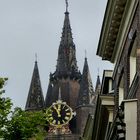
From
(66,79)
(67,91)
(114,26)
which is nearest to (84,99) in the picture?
(67,91)

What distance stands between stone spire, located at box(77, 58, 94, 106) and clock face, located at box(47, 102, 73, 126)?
300cm

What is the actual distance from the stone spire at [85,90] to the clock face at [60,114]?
9.86 ft

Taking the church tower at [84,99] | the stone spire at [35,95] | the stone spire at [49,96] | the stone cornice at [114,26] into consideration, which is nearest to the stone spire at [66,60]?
the stone spire at [49,96]

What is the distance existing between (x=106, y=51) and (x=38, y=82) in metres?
93.8

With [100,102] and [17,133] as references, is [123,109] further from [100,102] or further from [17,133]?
[17,133]

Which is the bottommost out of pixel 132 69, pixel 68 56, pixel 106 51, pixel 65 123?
pixel 132 69

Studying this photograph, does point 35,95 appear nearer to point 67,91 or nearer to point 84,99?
point 67,91

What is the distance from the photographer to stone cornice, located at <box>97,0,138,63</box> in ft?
68.8

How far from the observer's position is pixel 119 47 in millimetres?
23703

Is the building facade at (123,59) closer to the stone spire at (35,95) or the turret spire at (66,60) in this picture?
the stone spire at (35,95)

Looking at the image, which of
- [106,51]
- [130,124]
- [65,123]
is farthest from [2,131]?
[65,123]

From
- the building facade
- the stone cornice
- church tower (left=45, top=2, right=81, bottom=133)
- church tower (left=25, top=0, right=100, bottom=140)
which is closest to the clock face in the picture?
church tower (left=25, top=0, right=100, bottom=140)

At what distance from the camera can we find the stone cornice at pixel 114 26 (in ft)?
68.8

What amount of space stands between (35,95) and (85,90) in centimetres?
872
